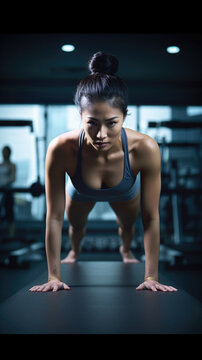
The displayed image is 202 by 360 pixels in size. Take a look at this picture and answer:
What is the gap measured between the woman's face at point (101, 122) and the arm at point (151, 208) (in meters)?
0.26

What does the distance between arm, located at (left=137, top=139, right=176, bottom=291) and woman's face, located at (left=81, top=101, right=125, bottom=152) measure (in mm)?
258

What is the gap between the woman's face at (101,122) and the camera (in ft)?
4.00

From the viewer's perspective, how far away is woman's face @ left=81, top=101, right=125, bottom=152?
1.22 m

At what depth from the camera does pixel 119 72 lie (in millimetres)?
3795

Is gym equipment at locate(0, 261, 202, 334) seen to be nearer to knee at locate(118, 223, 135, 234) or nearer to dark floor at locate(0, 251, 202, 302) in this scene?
knee at locate(118, 223, 135, 234)

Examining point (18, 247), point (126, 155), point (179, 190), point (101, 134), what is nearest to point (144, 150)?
point (126, 155)

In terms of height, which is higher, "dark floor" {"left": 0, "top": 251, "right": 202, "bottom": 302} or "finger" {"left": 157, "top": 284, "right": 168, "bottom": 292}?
"finger" {"left": 157, "top": 284, "right": 168, "bottom": 292}

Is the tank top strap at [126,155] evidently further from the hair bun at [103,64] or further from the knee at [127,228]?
the knee at [127,228]

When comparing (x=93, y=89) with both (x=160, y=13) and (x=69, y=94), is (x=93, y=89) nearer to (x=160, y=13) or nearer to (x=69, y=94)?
(x=160, y=13)

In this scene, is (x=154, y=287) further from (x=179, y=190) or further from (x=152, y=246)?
(x=179, y=190)

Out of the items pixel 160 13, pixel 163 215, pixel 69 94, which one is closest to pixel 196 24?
pixel 160 13

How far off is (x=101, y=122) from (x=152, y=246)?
1.78 ft

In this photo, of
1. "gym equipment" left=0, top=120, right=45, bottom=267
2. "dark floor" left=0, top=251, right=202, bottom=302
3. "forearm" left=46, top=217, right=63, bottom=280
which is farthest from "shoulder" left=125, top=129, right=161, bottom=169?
"gym equipment" left=0, top=120, right=45, bottom=267

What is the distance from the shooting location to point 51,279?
4.71 feet
